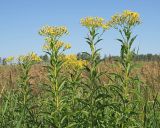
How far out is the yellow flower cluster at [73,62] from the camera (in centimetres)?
605

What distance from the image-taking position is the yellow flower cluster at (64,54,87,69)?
6.05 m

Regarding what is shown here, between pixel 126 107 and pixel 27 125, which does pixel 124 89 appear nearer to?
pixel 126 107

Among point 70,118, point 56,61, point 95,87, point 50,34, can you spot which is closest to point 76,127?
point 70,118

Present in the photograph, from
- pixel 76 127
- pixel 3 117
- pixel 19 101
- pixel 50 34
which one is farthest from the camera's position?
pixel 19 101

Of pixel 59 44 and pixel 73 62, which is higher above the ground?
pixel 59 44

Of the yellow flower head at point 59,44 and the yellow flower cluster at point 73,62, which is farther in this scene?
the yellow flower cluster at point 73,62

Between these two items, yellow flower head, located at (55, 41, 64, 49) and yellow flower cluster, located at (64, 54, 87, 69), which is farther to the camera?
yellow flower cluster, located at (64, 54, 87, 69)

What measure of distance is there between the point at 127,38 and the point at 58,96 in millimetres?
1478

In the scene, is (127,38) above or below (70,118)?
above

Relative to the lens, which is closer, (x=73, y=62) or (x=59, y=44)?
(x=59, y=44)

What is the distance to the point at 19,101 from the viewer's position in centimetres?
708

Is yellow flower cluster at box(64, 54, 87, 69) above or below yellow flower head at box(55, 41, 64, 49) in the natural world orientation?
below

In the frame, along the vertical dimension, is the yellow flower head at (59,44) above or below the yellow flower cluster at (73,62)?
above

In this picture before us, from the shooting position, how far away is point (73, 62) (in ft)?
20.4
